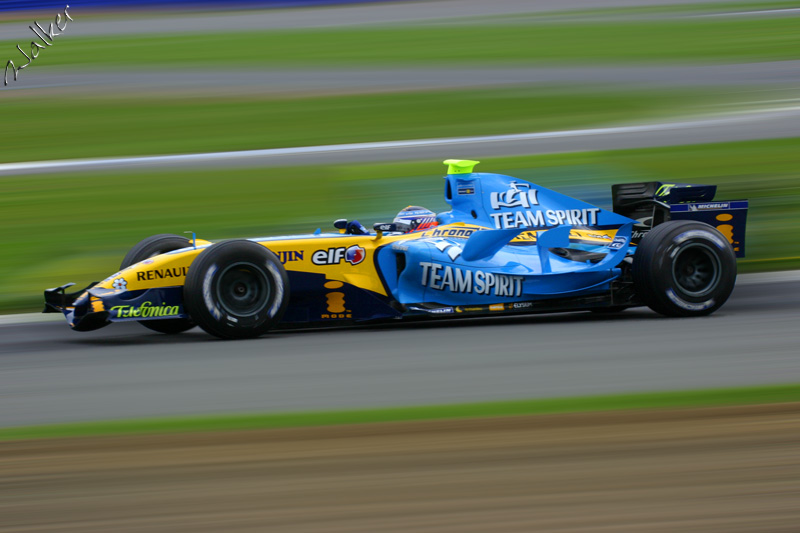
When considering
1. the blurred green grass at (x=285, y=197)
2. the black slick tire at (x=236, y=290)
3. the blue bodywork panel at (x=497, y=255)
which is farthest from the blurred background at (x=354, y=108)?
the blue bodywork panel at (x=497, y=255)

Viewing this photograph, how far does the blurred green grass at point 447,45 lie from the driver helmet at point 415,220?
14.1 metres

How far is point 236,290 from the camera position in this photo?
7113 mm

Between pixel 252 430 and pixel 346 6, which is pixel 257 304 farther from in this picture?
pixel 346 6

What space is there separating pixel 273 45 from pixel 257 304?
669 inches

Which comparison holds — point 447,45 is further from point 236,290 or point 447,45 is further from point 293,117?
point 236,290

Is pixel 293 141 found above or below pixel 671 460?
above

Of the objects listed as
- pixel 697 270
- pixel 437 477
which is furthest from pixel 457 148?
pixel 437 477

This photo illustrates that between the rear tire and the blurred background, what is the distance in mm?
2876

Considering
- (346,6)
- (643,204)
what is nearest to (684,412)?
(643,204)

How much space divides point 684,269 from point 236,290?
11.1ft

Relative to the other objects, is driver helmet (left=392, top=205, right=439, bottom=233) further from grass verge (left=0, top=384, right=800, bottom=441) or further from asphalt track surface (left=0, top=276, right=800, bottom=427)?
grass verge (left=0, top=384, right=800, bottom=441)

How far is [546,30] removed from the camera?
24828 mm

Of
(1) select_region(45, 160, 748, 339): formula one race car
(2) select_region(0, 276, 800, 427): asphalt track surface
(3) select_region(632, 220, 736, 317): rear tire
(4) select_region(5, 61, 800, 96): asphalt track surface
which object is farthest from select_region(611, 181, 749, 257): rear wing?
(4) select_region(5, 61, 800, 96): asphalt track surface

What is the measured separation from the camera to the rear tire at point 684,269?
7508 millimetres
